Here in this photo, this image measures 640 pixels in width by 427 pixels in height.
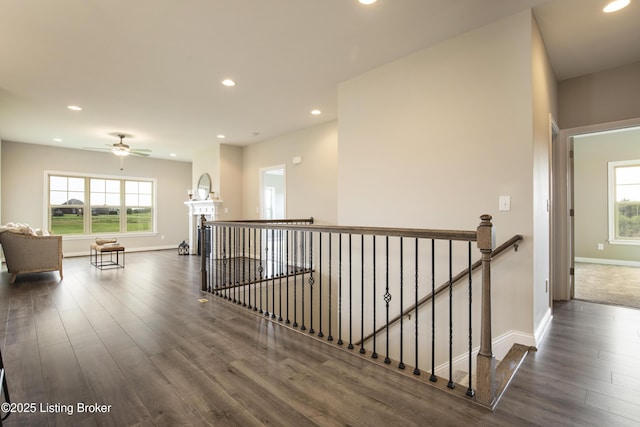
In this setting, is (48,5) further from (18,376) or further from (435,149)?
(435,149)

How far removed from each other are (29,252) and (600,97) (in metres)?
8.59

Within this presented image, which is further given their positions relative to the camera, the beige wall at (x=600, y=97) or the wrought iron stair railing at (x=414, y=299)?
the beige wall at (x=600, y=97)

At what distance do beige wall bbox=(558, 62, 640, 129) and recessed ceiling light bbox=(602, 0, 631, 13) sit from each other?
4.16 feet

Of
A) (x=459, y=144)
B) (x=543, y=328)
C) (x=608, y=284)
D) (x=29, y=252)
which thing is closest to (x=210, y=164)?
(x=29, y=252)

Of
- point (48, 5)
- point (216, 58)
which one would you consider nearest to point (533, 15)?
point (216, 58)


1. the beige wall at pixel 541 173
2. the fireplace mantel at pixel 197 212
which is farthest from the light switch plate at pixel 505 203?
the fireplace mantel at pixel 197 212

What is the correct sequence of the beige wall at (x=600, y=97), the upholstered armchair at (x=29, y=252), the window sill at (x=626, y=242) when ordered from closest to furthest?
the beige wall at (x=600, y=97) → the upholstered armchair at (x=29, y=252) → the window sill at (x=626, y=242)

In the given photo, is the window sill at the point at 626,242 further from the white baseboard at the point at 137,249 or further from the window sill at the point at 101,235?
the window sill at the point at 101,235

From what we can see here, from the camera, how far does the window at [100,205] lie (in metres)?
7.99

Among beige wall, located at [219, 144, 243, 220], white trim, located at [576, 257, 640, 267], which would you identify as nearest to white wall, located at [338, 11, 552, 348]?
beige wall, located at [219, 144, 243, 220]

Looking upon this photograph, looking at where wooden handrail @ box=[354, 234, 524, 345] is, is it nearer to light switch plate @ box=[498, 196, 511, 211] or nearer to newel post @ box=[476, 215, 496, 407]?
light switch plate @ box=[498, 196, 511, 211]

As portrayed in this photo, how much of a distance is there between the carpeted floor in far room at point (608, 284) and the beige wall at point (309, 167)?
12.9 ft

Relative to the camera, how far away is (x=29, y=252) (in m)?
5.11

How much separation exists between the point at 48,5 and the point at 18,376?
114 inches
